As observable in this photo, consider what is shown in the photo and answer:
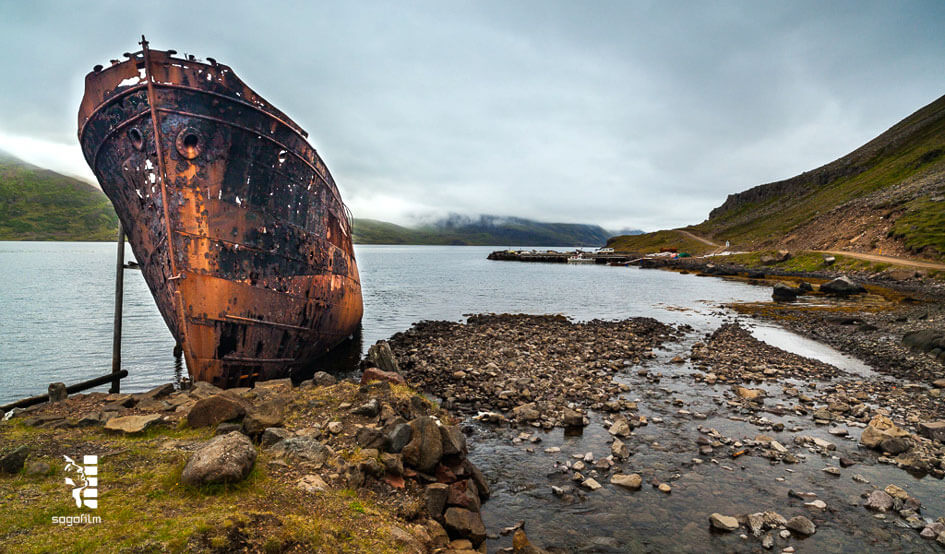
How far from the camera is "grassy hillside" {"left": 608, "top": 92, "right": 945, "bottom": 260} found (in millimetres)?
57938

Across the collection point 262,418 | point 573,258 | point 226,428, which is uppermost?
point 573,258

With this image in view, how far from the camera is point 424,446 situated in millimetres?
7348

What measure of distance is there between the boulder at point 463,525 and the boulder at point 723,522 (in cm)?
391

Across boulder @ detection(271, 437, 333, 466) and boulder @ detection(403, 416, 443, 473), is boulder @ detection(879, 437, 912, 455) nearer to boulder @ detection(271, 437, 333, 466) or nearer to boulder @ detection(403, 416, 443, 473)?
boulder @ detection(403, 416, 443, 473)

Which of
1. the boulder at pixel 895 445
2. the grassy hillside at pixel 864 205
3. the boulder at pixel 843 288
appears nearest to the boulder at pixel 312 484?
the boulder at pixel 895 445

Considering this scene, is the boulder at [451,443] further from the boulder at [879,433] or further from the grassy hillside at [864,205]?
the grassy hillside at [864,205]

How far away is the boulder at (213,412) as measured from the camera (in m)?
7.46

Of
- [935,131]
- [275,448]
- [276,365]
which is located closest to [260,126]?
[276,365]

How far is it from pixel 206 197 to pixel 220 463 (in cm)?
871

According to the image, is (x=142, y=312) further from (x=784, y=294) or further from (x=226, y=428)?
(x=784, y=294)

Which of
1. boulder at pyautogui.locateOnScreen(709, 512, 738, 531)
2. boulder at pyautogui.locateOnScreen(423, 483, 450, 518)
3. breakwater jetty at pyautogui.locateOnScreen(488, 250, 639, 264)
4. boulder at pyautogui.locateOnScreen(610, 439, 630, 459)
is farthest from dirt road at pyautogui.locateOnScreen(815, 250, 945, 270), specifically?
boulder at pyautogui.locateOnScreen(423, 483, 450, 518)

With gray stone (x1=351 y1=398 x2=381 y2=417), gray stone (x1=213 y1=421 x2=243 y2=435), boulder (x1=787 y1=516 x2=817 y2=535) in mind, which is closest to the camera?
boulder (x1=787 y1=516 x2=817 y2=535)

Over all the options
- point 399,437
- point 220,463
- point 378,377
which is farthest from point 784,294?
point 220,463

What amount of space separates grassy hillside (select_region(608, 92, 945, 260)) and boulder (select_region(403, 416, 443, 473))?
215ft
